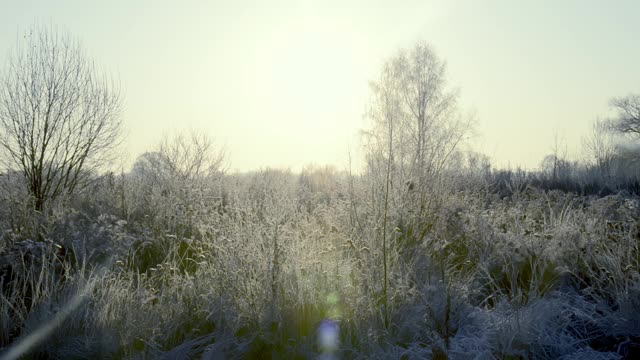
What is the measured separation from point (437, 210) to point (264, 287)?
327 cm

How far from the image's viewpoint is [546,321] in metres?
3.61

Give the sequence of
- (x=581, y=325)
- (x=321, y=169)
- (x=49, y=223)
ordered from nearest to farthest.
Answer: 1. (x=581, y=325)
2. (x=49, y=223)
3. (x=321, y=169)

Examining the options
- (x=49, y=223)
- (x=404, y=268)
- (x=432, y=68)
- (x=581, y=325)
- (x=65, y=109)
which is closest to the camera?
(x=581, y=325)

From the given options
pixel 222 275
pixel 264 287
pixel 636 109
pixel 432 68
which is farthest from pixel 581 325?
pixel 636 109

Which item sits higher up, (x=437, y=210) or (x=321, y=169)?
(x=321, y=169)

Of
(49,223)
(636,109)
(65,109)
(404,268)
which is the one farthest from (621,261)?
(636,109)

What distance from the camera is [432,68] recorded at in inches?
728

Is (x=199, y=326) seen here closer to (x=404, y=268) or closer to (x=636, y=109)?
(x=404, y=268)

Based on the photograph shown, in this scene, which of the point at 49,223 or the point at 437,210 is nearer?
the point at 49,223

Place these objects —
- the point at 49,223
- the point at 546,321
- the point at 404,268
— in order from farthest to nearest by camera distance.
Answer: the point at 49,223
the point at 404,268
the point at 546,321

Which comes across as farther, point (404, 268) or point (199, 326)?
point (404, 268)

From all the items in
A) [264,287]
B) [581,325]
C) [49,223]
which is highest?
[49,223]

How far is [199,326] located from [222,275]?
421 millimetres

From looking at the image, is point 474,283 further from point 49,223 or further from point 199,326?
point 49,223
